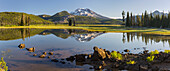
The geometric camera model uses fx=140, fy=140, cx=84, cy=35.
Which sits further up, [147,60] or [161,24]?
[161,24]

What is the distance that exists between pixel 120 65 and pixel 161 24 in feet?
353

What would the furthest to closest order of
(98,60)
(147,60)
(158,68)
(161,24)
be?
1. (161,24)
2. (98,60)
3. (147,60)
4. (158,68)

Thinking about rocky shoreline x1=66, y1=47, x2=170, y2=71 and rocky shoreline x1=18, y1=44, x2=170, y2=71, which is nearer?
rocky shoreline x1=66, y1=47, x2=170, y2=71

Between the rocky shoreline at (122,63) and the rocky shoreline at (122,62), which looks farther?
the rocky shoreline at (122,62)

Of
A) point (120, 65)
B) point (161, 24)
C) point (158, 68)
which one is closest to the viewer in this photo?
point (158, 68)

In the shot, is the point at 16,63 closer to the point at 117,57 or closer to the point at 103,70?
the point at 103,70

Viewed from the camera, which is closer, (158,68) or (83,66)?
(158,68)

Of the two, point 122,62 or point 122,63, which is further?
point 122,62

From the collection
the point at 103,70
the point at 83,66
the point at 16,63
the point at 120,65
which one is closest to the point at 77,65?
the point at 83,66

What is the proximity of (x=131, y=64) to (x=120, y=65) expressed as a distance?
1.41 meters

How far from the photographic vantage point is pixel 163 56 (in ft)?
66.6

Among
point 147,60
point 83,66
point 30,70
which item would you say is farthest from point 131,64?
point 30,70

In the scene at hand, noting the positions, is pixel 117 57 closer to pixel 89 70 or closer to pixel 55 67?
pixel 89 70

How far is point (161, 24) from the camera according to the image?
109375 millimetres
